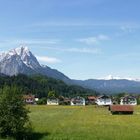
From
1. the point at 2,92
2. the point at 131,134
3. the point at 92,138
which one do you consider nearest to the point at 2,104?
the point at 2,92

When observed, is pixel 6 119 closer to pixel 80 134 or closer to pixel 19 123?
pixel 19 123

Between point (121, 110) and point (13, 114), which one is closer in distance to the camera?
point (13, 114)

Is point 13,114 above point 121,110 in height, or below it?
below

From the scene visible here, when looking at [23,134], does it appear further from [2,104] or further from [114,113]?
[114,113]

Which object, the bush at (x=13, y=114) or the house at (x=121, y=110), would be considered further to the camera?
the house at (x=121, y=110)

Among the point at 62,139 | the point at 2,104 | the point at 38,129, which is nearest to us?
the point at 62,139

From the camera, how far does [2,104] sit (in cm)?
5412

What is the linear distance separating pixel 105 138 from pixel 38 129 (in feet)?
43.4

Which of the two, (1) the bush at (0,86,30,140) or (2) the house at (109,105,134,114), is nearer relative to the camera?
(1) the bush at (0,86,30,140)

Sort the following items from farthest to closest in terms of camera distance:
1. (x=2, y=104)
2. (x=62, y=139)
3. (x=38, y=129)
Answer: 1. (x=38, y=129)
2. (x=2, y=104)
3. (x=62, y=139)

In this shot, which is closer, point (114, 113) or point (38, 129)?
point (38, 129)

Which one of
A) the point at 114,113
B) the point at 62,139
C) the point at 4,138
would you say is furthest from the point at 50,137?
the point at 114,113

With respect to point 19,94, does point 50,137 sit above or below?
below

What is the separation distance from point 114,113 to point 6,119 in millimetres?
65371
